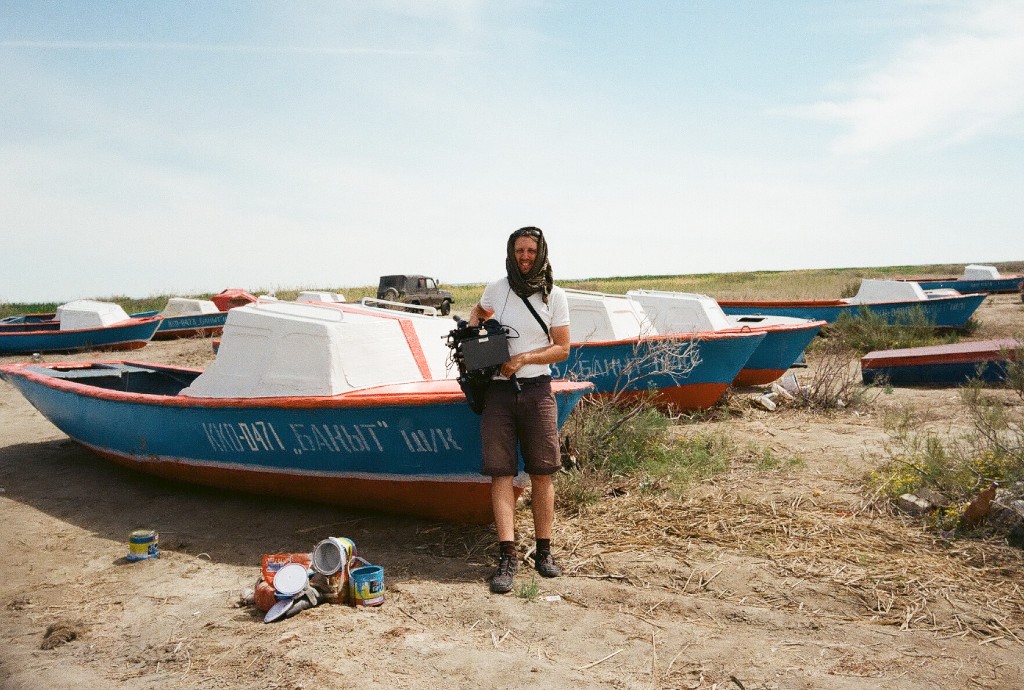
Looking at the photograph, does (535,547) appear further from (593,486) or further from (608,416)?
(608,416)

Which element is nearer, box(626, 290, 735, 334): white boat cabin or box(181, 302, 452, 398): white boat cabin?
box(181, 302, 452, 398): white boat cabin

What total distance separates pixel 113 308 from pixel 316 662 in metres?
20.8

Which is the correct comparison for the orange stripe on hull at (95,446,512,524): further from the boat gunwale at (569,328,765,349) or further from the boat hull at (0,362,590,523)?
the boat gunwale at (569,328,765,349)

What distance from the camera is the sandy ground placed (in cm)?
379

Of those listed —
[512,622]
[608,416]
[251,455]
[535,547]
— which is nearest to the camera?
[512,622]

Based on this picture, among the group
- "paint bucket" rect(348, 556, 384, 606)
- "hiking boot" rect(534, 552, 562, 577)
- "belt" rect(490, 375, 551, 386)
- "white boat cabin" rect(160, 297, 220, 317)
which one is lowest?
"hiking boot" rect(534, 552, 562, 577)

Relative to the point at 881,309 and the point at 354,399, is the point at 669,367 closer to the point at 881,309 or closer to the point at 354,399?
the point at 354,399

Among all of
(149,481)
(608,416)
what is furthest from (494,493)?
(149,481)

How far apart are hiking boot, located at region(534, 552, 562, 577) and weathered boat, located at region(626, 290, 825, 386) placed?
6632 mm

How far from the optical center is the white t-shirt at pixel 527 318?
485 cm

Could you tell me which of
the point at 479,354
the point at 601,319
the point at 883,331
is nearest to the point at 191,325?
the point at 601,319

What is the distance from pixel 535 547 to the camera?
543 cm

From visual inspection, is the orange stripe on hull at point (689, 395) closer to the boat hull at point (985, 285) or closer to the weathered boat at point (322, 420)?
the weathered boat at point (322, 420)

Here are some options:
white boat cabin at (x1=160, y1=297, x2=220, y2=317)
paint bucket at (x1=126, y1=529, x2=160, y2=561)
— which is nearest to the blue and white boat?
white boat cabin at (x1=160, y1=297, x2=220, y2=317)
